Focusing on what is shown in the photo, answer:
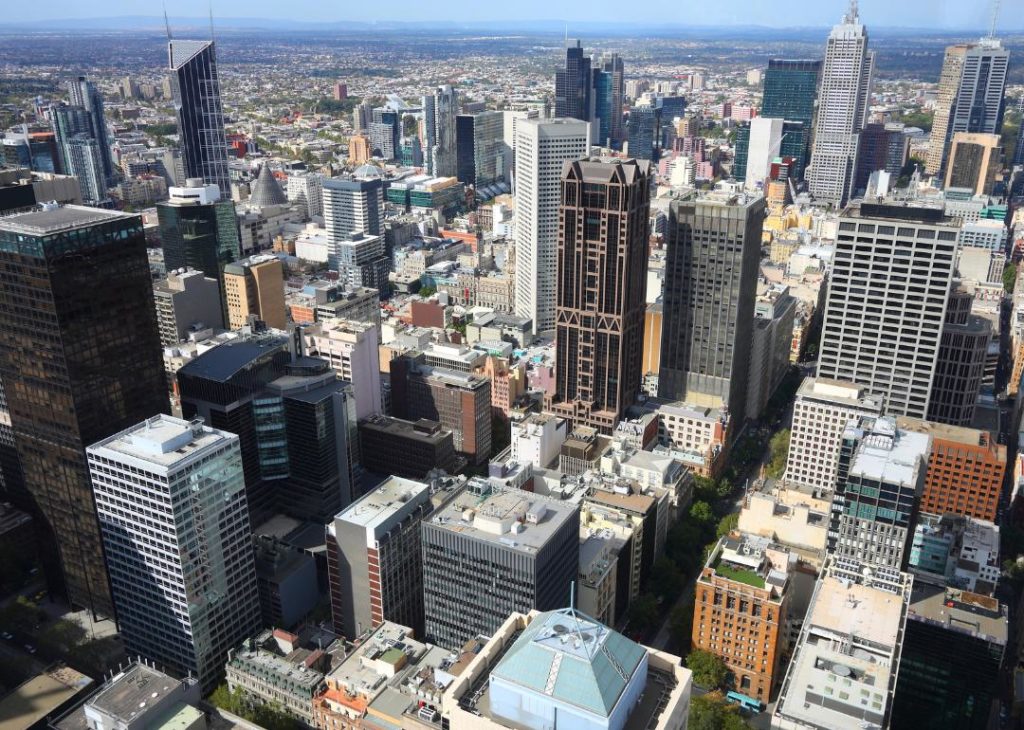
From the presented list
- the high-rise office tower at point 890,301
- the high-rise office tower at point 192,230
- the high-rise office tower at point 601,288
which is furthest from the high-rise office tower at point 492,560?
the high-rise office tower at point 192,230

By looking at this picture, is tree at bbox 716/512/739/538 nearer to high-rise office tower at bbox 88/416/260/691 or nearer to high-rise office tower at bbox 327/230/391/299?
high-rise office tower at bbox 88/416/260/691

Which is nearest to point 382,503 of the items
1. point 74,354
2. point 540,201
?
point 74,354

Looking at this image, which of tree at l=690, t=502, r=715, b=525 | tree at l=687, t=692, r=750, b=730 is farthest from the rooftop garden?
tree at l=690, t=502, r=715, b=525

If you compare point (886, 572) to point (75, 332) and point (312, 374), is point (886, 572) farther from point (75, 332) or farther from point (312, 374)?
point (75, 332)

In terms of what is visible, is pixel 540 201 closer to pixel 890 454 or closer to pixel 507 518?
pixel 890 454

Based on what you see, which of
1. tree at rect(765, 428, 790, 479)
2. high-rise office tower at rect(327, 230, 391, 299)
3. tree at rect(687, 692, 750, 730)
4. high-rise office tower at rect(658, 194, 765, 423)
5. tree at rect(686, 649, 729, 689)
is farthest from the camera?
high-rise office tower at rect(327, 230, 391, 299)
